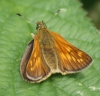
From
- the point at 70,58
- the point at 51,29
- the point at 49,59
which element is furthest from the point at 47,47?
the point at 51,29

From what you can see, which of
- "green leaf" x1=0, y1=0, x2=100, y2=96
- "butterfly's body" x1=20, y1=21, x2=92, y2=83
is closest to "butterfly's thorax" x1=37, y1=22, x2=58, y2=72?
"butterfly's body" x1=20, y1=21, x2=92, y2=83

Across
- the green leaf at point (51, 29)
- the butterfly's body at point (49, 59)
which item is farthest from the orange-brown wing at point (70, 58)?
the green leaf at point (51, 29)

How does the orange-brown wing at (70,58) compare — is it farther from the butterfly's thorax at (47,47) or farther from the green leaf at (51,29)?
the green leaf at (51,29)

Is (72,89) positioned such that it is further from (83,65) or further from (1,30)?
(1,30)

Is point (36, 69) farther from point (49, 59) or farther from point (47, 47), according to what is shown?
point (47, 47)

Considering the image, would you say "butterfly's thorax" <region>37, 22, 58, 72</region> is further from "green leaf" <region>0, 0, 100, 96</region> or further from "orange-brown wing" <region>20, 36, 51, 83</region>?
"green leaf" <region>0, 0, 100, 96</region>

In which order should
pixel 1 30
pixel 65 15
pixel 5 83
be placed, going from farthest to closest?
pixel 65 15
pixel 1 30
pixel 5 83

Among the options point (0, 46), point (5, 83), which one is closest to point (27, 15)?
point (0, 46)
